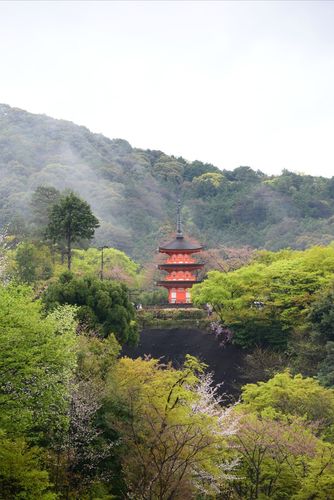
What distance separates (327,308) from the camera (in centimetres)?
3108

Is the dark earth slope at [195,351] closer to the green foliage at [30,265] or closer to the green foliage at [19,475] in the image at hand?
the green foliage at [30,265]

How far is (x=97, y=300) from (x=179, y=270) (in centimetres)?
1938

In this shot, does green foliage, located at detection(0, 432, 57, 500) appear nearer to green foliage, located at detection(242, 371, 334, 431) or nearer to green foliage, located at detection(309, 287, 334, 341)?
green foliage, located at detection(242, 371, 334, 431)

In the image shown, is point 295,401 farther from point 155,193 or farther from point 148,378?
point 155,193

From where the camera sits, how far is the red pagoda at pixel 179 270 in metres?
49.8

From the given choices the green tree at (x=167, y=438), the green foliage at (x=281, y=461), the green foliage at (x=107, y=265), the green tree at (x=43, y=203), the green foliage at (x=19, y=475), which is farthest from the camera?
the green tree at (x=43, y=203)

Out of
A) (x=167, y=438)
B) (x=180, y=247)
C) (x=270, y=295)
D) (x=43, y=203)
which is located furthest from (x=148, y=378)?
(x=43, y=203)

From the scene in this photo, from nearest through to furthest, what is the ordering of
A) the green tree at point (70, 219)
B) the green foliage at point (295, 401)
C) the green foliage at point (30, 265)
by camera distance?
the green foliage at point (295, 401) < the green foliage at point (30, 265) < the green tree at point (70, 219)

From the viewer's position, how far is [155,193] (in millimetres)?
94750

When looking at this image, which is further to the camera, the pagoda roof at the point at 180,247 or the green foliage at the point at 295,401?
the pagoda roof at the point at 180,247

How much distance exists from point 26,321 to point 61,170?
7377 cm

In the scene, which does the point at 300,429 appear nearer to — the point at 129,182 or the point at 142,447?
the point at 142,447

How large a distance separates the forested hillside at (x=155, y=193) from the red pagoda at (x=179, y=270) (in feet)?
66.6

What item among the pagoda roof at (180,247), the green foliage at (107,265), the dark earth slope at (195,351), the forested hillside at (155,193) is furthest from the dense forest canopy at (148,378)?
the pagoda roof at (180,247)
